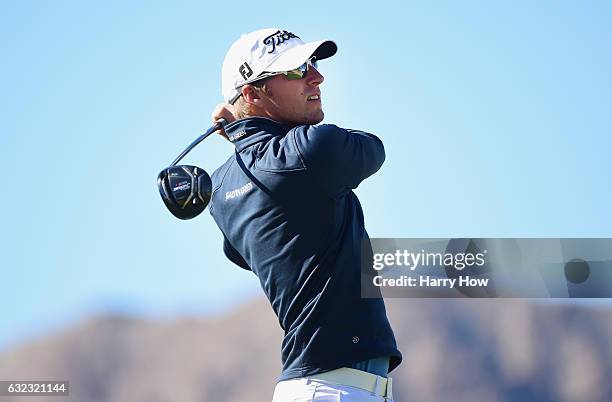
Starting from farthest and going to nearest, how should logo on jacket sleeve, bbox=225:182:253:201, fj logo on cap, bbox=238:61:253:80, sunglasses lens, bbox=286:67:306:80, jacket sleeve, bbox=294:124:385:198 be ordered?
fj logo on cap, bbox=238:61:253:80 < sunglasses lens, bbox=286:67:306:80 < logo on jacket sleeve, bbox=225:182:253:201 < jacket sleeve, bbox=294:124:385:198

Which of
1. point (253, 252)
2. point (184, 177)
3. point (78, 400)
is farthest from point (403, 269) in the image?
point (78, 400)

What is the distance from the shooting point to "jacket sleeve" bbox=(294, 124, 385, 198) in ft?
21.0

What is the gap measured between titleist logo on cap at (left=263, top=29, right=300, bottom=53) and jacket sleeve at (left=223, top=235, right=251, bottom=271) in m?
1.09

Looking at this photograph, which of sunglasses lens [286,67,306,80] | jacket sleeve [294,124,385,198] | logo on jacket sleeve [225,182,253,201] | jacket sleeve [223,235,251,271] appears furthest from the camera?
jacket sleeve [223,235,251,271]

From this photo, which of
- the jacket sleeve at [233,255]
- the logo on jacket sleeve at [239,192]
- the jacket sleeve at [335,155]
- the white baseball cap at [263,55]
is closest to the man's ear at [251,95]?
the white baseball cap at [263,55]

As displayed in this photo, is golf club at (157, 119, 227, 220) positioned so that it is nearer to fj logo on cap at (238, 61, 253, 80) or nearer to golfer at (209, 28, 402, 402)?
golfer at (209, 28, 402, 402)

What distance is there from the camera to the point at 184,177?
6500 mm

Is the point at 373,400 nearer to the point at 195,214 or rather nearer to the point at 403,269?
the point at 195,214

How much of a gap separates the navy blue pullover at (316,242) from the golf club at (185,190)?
35cm

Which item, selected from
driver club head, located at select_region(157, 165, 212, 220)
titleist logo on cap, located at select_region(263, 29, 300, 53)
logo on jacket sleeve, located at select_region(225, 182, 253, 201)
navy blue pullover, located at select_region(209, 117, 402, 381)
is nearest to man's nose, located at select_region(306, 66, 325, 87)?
titleist logo on cap, located at select_region(263, 29, 300, 53)

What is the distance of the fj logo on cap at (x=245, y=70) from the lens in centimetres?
705

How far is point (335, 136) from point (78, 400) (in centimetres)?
2257

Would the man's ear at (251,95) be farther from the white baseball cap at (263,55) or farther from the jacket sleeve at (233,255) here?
the jacket sleeve at (233,255)

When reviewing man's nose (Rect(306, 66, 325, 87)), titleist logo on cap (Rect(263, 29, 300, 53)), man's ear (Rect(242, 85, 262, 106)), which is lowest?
man's ear (Rect(242, 85, 262, 106))
